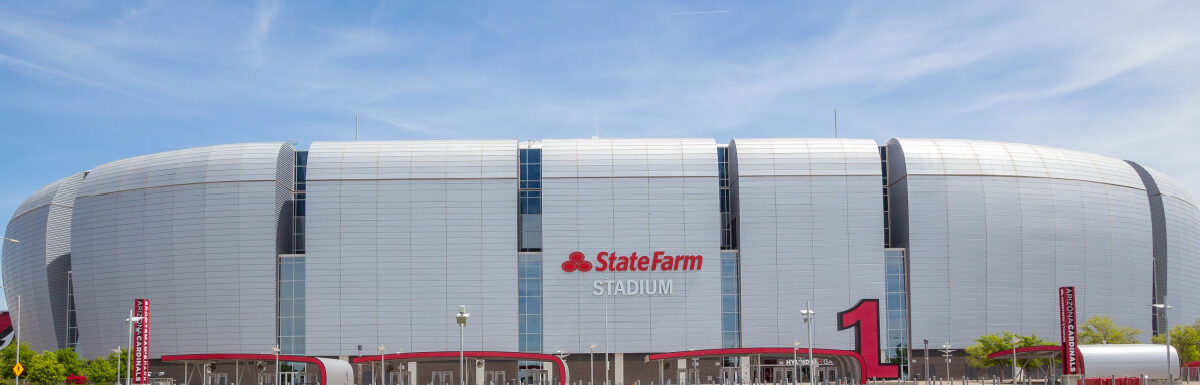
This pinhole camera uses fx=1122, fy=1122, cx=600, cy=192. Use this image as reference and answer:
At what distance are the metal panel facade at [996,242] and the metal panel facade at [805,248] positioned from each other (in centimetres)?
465

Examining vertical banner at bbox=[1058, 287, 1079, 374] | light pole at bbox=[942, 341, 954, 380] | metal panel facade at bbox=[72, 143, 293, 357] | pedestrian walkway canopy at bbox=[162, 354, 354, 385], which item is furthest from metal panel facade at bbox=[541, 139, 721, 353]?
vertical banner at bbox=[1058, 287, 1079, 374]

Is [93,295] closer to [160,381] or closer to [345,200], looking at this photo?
[160,381]

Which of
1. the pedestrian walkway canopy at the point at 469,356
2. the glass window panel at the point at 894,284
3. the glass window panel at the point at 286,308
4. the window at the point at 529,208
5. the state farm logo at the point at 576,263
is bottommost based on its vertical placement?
the pedestrian walkway canopy at the point at 469,356

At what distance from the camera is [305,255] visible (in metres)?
110

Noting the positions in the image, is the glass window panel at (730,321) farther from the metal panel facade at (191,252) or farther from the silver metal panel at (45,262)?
the silver metal panel at (45,262)

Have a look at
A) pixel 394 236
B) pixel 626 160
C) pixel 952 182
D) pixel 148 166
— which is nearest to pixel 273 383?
pixel 394 236

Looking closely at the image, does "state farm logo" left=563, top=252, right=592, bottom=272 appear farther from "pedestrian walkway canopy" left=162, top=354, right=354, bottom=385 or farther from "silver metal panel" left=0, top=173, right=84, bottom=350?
"silver metal panel" left=0, top=173, right=84, bottom=350

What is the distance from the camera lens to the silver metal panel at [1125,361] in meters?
80.0

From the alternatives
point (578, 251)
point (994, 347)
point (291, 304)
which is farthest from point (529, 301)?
point (994, 347)

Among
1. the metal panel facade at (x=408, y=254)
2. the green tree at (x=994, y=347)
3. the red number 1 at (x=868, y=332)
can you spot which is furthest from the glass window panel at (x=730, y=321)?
the green tree at (x=994, y=347)

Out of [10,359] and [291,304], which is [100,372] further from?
[291,304]

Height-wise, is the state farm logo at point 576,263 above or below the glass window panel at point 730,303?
above

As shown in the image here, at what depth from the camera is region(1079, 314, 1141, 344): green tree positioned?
10781 cm

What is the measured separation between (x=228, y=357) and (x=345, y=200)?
1897 cm
